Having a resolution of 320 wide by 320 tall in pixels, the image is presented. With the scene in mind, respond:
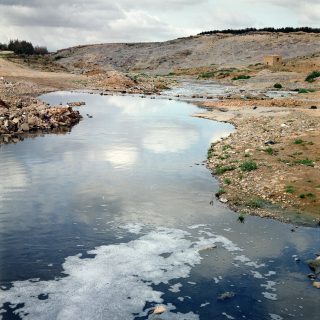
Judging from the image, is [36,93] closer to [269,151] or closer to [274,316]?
[269,151]

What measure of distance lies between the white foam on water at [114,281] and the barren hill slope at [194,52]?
104m

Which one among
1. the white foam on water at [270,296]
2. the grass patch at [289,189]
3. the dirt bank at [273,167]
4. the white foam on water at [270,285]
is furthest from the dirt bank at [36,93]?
the white foam on water at [270,296]

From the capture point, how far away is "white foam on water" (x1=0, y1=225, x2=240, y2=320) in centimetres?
930

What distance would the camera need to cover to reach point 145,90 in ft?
208

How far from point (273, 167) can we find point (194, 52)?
126672 mm

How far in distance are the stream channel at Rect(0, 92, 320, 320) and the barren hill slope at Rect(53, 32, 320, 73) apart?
9818cm

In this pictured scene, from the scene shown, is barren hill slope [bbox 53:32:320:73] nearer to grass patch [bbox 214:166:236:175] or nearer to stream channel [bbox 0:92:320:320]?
grass patch [bbox 214:166:236:175]

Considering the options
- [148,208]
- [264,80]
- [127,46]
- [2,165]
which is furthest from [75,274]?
[127,46]

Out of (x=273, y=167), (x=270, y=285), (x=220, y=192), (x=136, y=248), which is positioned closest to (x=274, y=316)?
(x=270, y=285)

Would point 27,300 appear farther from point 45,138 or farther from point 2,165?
point 45,138

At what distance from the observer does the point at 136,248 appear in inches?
484

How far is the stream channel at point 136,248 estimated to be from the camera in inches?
379

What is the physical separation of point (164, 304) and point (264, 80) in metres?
67.9

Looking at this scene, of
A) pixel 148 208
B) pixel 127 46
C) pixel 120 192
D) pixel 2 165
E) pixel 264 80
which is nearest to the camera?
pixel 148 208
